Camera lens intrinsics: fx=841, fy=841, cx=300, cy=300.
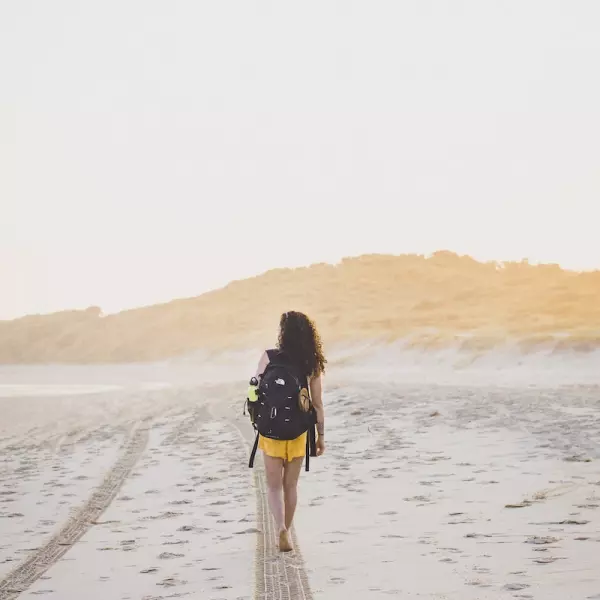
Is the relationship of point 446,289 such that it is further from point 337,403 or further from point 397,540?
point 397,540

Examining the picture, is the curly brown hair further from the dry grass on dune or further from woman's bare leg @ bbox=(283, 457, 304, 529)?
the dry grass on dune

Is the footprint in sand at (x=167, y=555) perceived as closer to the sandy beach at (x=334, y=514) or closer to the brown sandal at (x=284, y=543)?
the sandy beach at (x=334, y=514)

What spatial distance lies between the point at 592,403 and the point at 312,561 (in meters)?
13.1

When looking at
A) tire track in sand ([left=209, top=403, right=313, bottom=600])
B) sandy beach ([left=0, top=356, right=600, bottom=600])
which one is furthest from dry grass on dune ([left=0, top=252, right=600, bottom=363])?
tire track in sand ([left=209, top=403, right=313, bottom=600])

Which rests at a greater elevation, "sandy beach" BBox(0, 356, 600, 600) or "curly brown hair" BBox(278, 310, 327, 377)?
"curly brown hair" BBox(278, 310, 327, 377)

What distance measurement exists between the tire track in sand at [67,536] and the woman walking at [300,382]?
1714mm

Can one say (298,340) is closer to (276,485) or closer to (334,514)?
(276,485)

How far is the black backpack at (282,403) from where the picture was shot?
20.1ft

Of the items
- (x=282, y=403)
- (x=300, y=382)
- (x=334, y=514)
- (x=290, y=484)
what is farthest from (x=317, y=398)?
(x=334, y=514)

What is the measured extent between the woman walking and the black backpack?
0.05 metres

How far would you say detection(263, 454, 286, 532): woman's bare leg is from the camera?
248 inches

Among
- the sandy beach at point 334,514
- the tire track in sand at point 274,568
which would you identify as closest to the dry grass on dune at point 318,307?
the sandy beach at point 334,514

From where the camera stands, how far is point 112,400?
94.5ft

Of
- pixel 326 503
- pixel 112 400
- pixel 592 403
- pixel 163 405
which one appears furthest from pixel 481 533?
pixel 112 400
